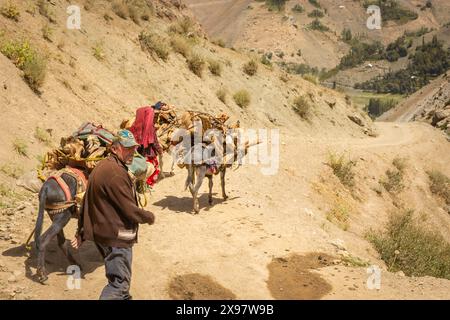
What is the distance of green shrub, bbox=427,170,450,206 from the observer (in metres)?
23.1

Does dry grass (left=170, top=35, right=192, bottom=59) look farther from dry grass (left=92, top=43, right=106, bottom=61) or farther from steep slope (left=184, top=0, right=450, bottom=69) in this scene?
steep slope (left=184, top=0, right=450, bottom=69)

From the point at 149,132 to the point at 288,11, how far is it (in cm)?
12459

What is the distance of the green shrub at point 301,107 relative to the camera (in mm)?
28953

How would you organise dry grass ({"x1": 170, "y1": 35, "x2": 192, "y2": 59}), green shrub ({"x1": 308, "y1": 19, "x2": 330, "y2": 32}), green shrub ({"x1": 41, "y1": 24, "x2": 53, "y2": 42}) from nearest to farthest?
green shrub ({"x1": 41, "y1": 24, "x2": 53, "y2": 42}) < dry grass ({"x1": 170, "y1": 35, "x2": 192, "y2": 59}) < green shrub ({"x1": 308, "y1": 19, "x2": 330, "y2": 32})

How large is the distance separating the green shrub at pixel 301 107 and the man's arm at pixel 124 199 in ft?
79.3

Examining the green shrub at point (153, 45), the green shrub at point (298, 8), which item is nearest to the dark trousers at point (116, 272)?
the green shrub at point (153, 45)

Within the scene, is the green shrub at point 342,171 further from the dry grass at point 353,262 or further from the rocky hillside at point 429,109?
the rocky hillside at point 429,109

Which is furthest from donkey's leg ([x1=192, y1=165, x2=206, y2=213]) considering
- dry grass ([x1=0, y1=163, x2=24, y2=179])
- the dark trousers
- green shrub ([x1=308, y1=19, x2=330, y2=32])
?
green shrub ([x1=308, y1=19, x2=330, y2=32])

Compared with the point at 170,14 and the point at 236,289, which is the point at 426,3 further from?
the point at 236,289

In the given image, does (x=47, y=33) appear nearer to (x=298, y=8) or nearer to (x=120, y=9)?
(x=120, y=9)

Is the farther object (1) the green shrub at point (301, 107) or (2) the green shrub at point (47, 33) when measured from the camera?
(1) the green shrub at point (301, 107)

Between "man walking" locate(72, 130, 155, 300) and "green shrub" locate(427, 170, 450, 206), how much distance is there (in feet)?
68.6

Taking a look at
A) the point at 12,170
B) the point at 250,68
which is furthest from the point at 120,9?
the point at 12,170

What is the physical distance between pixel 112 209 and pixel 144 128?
18.9 ft
